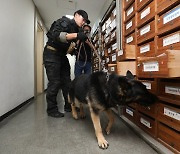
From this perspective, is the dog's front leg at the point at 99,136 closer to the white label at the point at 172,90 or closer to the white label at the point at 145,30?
the white label at the point at 172,90

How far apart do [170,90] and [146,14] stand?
0.73 meters

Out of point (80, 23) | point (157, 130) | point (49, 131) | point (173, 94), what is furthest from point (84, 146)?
point (80, 23)

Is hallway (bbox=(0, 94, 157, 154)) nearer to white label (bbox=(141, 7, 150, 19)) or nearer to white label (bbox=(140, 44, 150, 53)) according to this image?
white label (bbox=(140, 44, 150, 53))

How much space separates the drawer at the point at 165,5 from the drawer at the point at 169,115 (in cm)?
71

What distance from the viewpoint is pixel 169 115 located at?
1.24 meters

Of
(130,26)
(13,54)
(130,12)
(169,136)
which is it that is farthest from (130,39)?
(13,54)

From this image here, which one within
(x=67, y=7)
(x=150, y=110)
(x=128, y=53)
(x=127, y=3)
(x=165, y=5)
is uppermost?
(x=67, y=7)

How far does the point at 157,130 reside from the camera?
1.42 metres

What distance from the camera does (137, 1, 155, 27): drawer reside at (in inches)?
56.9

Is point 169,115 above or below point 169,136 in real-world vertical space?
above

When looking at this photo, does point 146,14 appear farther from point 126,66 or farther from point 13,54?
point 13,54

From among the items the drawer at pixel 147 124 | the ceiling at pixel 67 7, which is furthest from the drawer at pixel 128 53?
the ceiling at pixel 67 7

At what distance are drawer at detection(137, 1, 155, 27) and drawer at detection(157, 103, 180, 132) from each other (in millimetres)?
749

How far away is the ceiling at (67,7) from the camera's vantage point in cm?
412
